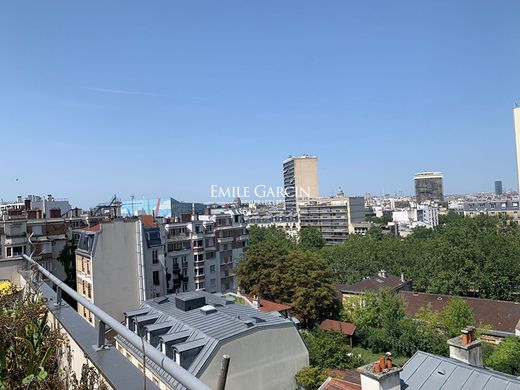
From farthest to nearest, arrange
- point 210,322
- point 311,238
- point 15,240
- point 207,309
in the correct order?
point 311,238 < point 15,240 < point 207,309 < point 210,322

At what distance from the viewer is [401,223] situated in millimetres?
82562

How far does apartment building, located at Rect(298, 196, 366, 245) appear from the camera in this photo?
2776 inches

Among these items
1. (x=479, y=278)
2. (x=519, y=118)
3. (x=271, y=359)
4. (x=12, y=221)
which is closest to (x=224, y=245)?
(x=12, y=221)

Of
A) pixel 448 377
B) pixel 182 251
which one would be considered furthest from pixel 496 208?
pixel 448 377

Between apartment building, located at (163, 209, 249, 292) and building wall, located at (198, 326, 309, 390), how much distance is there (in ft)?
36.7

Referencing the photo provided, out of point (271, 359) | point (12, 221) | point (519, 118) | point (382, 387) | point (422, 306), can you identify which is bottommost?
point (422, 306)

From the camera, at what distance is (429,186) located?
16275cm

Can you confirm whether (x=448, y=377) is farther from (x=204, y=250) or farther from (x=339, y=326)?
(x=204, y=250)

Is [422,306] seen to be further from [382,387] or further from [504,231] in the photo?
[504,231]

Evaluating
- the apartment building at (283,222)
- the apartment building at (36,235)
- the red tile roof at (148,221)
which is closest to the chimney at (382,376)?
the apartment building at (36,235)

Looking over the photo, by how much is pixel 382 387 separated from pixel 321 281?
58.9 feet

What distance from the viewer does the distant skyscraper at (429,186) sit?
162 meters

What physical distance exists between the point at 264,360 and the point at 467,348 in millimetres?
6937

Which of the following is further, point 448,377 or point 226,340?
point 226,340
